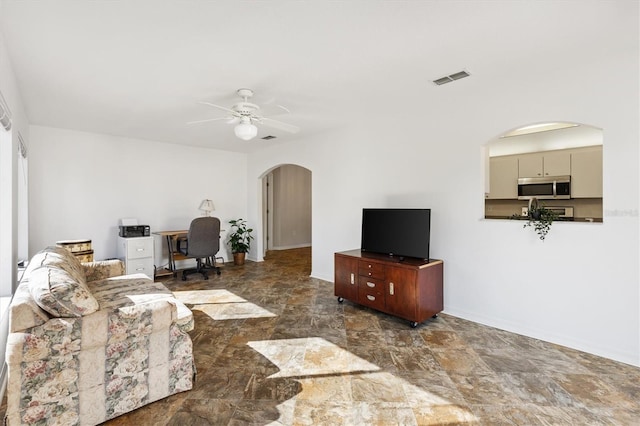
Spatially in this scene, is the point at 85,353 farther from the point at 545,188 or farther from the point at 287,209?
the point at 287,209

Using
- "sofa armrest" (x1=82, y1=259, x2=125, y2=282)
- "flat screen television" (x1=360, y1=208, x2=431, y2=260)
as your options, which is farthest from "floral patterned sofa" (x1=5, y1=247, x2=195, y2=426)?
"flat screen television" (x1=360, y1=208, x2=431, y2=260)

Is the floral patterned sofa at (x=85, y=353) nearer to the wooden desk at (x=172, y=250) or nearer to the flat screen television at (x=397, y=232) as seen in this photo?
the flat screen television at (x=397, y=232)

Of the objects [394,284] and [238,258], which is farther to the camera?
[238,258]

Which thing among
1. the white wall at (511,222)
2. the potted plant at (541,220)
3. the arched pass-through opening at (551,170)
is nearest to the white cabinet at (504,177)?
the arched pass-through opening at (551,170)

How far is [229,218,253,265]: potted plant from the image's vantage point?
6672mm

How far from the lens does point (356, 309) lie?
388 centimetres

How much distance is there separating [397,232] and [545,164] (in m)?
3.20

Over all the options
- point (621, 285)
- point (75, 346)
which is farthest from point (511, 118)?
point (75, 346)

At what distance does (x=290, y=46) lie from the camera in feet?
7.87

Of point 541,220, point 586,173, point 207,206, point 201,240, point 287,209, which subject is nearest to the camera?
point 541,220

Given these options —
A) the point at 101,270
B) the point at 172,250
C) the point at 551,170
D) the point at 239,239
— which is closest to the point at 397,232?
the point at 551,170

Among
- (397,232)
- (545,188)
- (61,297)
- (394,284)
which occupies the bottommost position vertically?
(394,284)

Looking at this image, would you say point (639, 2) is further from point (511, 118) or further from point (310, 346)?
point (310, 346)

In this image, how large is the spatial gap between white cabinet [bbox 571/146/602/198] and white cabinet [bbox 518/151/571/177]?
0.10 m
